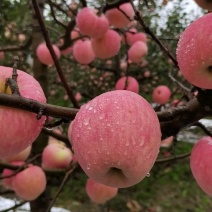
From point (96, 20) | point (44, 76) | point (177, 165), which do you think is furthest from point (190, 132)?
point (96, 20)

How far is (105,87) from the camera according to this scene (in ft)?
11.9

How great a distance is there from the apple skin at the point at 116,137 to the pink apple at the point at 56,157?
966mm

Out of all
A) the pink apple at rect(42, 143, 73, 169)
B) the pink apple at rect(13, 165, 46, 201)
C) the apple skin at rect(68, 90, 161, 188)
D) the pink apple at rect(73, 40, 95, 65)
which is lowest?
the pink apple at rect(42, 143, 73, 169)

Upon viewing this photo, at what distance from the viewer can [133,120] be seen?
0.51 metres

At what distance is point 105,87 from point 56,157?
2185 mm

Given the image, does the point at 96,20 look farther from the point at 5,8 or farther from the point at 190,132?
the point at 190,132

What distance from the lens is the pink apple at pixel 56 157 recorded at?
1482 millimetres

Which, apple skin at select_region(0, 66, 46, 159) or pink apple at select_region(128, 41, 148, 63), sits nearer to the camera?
apple skin at select_region(0, 66, 46, 159)

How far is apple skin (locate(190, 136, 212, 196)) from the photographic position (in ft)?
2.17

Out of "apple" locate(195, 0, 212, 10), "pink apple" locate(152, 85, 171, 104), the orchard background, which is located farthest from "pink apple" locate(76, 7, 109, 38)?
"pink apple" locate(152, 85, 171, 104)

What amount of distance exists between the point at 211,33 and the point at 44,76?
1.41m

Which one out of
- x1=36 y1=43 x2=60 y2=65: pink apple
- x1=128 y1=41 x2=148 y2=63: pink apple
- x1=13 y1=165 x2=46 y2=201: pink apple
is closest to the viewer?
x1=13 y1=165 x2=46 y2=201: pink apple

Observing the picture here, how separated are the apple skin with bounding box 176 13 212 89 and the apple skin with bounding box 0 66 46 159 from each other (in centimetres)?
24

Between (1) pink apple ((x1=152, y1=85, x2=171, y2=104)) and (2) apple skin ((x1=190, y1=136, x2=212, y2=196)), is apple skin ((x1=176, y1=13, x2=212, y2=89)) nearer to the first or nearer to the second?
(2) apple skin ((x1=190, y1=136, x2=212, y2=196))
